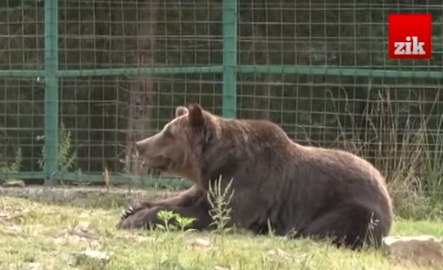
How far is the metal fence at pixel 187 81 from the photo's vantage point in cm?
1238

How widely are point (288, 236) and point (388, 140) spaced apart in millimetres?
4195

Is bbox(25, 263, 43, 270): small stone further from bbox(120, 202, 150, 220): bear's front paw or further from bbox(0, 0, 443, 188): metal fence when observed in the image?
bbox(0, 0, 443, 188): metal fence

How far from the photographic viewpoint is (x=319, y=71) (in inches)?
453

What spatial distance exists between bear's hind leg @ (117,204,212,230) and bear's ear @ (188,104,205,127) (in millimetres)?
704

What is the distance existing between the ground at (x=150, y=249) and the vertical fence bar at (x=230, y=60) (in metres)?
2.95

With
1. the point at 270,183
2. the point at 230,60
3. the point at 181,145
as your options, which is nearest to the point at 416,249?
the point at 270,183

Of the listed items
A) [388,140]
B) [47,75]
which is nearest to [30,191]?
[47,75]

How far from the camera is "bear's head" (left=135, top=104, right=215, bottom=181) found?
30.0ft

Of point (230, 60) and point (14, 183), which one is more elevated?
point (230, 60)

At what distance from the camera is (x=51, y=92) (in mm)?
12078

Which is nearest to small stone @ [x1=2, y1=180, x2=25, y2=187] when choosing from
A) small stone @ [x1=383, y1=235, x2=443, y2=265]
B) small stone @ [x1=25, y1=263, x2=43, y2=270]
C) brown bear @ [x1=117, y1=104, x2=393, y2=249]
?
brown bear @ [x1=117, y1=104, x2=393, y2=249]

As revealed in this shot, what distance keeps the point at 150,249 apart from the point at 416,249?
2.07 m

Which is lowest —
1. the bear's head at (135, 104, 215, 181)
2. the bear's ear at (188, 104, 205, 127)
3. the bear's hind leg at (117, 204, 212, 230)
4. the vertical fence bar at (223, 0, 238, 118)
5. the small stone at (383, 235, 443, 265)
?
the small stone at (383, 235, 443, 265)

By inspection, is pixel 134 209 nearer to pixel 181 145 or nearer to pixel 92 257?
pixel 181 145
